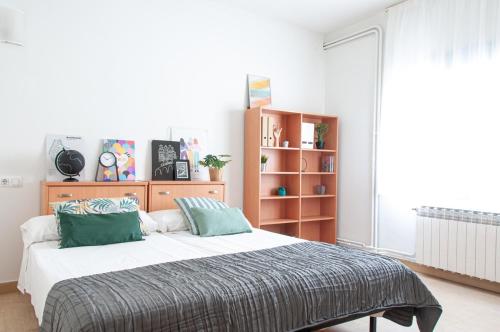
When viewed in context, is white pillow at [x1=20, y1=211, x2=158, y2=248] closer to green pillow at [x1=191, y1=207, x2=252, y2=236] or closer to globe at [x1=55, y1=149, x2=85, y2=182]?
globe at [x1=55, y1=149, x2=85, y2=182]

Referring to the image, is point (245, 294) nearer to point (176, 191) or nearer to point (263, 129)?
point (176, 191)

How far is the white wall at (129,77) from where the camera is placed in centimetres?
317

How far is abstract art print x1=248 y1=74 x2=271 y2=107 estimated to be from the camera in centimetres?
446

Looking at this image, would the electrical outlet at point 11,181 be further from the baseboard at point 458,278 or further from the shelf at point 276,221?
the baseboard at point 458,278

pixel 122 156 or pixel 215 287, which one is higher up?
pixel 122 156

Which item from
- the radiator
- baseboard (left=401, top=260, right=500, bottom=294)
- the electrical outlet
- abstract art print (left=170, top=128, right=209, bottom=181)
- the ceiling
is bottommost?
baseboard (left=401, top=260, right=500, bottom=294)

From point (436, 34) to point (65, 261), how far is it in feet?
12.7

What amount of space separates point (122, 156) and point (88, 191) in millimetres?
533

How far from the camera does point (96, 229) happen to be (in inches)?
104

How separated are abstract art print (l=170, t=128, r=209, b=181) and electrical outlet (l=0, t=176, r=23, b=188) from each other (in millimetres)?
1424

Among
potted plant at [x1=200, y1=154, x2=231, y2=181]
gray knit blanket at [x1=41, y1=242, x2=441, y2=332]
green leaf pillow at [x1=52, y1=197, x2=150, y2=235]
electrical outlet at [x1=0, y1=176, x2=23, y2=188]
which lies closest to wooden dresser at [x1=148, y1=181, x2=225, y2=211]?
potted plant at [x1=200, y1=154, x2=231, y2=181]

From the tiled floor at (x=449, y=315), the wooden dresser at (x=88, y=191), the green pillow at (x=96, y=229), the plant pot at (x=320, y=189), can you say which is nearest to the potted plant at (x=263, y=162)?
the plant pot at (x=320, y=189)

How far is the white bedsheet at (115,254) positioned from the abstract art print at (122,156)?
0.81 meters

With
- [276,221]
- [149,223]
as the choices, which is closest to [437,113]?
[276,221]
